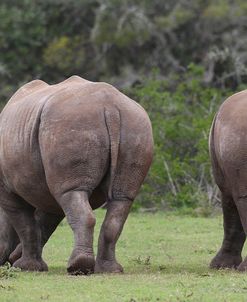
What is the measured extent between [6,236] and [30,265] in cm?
69

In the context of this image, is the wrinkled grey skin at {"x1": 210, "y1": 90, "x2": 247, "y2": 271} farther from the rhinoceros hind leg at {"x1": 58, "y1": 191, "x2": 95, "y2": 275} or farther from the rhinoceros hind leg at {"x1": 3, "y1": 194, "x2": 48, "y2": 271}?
the rhinoceros hind leg at {"x1": 3, "y1": 194, "x2": 48, "y2": 271}

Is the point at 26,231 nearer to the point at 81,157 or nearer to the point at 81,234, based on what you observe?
the point at 81,234

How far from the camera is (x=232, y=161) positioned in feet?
33.8

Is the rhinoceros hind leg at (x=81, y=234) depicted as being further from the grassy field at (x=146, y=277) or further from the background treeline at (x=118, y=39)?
the background treeline at (x=118, y=39)

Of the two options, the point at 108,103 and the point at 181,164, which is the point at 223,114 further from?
the point at 181,164

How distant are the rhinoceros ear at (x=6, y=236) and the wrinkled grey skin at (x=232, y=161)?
216cm

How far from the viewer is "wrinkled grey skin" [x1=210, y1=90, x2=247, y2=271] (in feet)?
33.6

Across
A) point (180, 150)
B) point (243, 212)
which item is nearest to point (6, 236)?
point (243, 212)

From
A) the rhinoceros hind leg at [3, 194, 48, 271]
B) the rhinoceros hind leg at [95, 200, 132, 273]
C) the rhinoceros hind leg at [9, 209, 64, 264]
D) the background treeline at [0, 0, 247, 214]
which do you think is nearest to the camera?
the rhinoceros hind leg at [95, 200, 132, 273]

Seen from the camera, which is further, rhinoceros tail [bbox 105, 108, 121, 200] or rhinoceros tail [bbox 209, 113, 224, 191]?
rhinoceros tail [bbox 209, 113, 224, 191]

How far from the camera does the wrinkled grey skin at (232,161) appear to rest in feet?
33.6

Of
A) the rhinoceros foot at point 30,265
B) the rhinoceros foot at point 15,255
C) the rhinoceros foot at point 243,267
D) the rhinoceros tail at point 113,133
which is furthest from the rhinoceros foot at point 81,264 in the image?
the rhinoceros foot at point 15,255

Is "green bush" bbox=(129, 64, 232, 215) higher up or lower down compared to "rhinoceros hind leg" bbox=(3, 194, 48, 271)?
lower down

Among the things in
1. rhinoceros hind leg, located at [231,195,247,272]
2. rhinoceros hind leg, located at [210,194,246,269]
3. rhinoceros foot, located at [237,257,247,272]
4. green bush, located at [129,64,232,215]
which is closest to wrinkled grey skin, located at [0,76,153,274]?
rhinoceros hind leg, located at [231,195,247,272]
